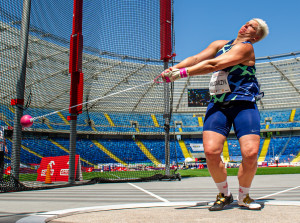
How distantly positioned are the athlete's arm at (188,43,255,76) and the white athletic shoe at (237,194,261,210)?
1.21 meters

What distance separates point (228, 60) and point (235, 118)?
0.57 meters

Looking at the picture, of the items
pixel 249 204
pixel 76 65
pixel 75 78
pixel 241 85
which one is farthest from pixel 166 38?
pixel 249 204

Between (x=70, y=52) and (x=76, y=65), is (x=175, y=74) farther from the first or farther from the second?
(x=70, y=52)

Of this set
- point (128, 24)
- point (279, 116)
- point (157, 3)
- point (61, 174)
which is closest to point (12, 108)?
point (61, 174)

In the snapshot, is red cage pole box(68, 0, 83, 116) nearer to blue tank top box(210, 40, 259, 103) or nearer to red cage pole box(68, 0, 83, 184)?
red cage pole box(68, 0, 83, 184)

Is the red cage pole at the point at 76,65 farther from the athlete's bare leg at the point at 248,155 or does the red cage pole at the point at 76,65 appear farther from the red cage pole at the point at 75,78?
the athlete's bare leg at the point at 248,155

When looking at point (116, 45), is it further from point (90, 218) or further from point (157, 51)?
point (90, 218)

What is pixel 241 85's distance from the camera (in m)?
2.79

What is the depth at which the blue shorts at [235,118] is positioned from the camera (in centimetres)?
269

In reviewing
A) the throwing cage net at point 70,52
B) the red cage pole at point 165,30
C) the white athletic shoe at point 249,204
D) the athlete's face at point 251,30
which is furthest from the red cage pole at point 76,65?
the white athletic shoe at point 249,204

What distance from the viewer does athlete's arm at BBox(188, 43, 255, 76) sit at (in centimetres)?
253

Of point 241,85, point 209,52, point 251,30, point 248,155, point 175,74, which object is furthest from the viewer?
point 209,52

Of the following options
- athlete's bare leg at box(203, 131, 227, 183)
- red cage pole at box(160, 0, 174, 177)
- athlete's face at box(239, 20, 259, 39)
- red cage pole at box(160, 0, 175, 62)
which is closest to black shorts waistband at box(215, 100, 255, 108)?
athlete's bare leg at box(203, 131, 227, 183)

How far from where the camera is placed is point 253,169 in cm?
Result: 273
